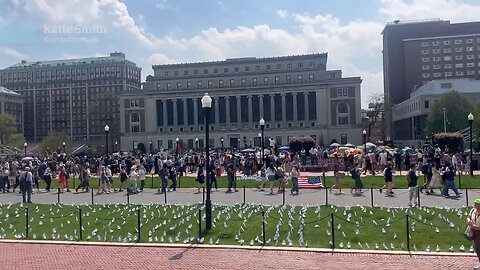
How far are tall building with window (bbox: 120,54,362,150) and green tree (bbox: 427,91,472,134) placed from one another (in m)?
37.1

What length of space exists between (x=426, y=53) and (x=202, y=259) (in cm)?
12099

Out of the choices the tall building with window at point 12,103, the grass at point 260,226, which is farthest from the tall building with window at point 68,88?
the grass at point 260,226

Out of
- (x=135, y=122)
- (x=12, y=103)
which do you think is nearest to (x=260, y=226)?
(x=135, y=122)

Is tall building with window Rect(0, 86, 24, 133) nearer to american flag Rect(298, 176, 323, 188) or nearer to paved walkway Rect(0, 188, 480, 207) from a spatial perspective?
paved walkway Rect(0, 188, 480, 207)

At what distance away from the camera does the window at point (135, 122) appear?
127188mm

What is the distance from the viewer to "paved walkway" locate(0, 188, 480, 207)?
76.3 ft

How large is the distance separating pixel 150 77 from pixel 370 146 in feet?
266

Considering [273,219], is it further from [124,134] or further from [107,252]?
[124,134]

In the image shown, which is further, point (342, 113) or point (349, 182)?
point (342, 113)

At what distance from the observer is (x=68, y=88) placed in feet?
536

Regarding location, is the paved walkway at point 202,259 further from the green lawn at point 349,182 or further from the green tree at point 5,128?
the green tree at point 5,128

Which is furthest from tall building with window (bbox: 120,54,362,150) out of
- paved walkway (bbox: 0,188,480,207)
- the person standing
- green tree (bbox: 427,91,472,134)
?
the person standing

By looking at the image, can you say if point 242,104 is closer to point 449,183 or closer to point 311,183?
point 311,183

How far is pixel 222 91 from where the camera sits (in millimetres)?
124438
